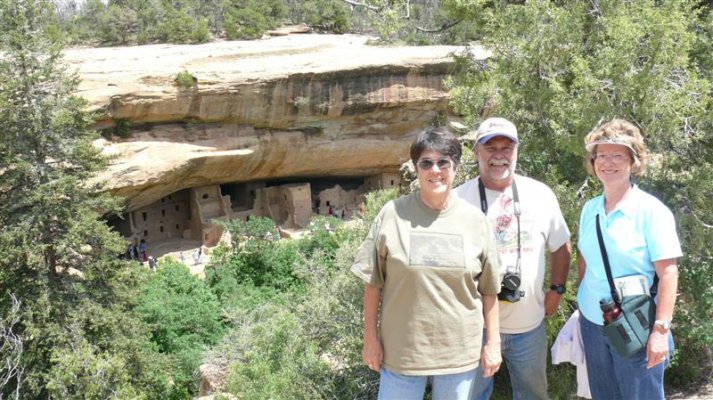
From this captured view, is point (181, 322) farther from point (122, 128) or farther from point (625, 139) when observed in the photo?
point (625, 139)

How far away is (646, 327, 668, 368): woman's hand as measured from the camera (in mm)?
2244

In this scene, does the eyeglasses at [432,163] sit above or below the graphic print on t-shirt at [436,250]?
above

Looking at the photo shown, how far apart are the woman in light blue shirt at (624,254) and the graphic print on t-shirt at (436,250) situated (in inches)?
23.3

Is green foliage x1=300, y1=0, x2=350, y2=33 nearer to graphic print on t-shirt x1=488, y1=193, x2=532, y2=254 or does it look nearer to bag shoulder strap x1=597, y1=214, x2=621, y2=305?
graphic print on t-shirt x1=488, y1=193, x2=532, y2=254

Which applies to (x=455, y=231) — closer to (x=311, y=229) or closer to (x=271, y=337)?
(x=271, y=337)

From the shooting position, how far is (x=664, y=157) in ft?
13.4

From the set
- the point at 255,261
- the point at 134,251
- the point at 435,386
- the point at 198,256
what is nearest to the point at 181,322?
the point at 255,261

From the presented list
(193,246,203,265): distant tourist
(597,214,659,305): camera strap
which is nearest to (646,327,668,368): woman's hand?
(597,214,659,305): camera strap

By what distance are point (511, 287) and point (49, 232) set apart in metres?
7.48

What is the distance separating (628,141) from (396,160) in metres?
13.5

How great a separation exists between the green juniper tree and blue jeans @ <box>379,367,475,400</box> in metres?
6.09

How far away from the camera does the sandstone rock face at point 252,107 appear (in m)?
11.6

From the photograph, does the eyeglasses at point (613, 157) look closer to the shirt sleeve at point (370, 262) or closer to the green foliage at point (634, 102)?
the shirt sleeve at point (370, 262)

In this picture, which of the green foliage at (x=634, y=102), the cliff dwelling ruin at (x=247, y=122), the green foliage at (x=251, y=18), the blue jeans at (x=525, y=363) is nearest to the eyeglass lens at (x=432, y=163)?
the blue jeans at (x=525, y=363)
